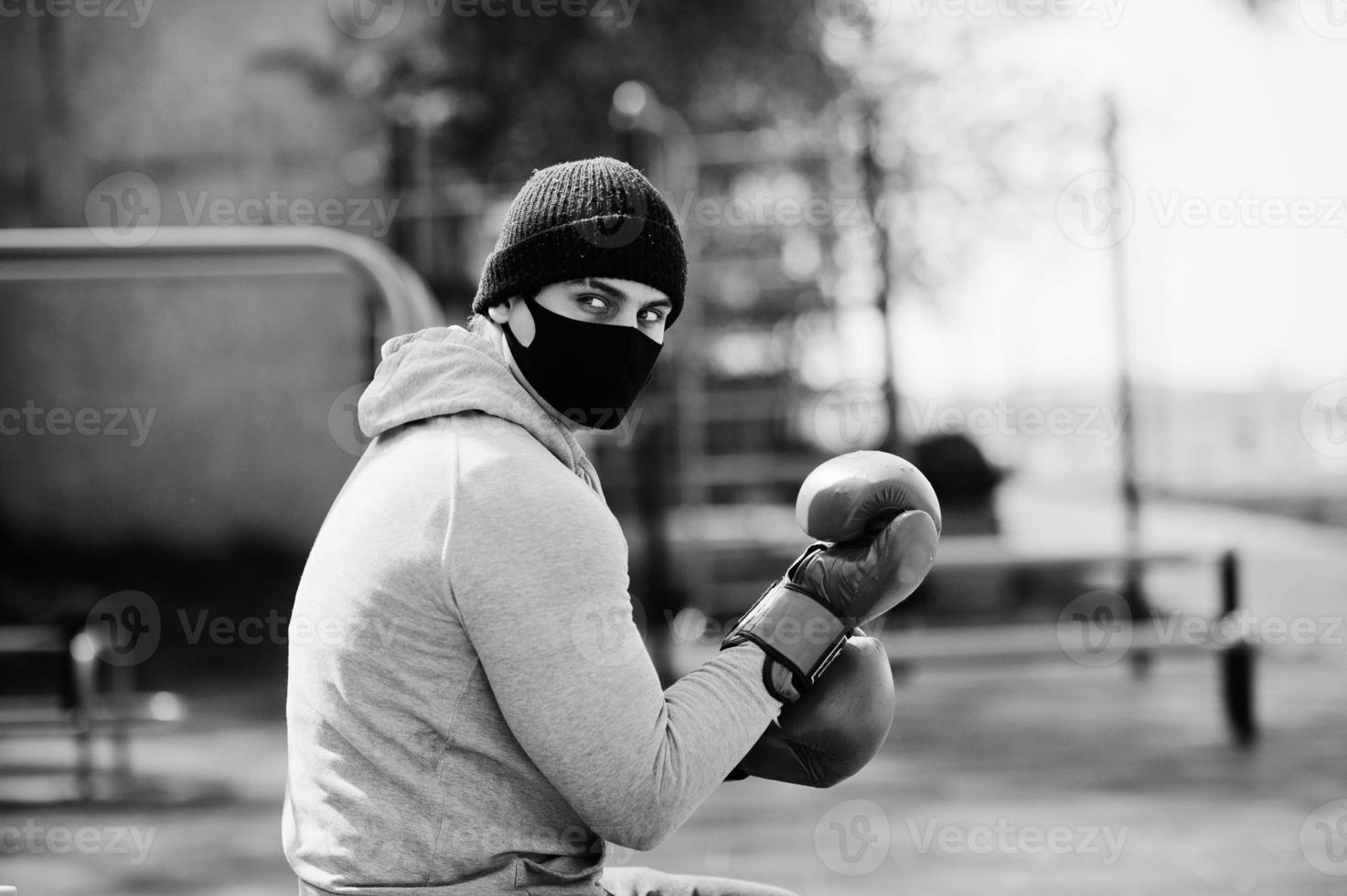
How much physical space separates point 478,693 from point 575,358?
Answer: 19.3 inches

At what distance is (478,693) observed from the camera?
1.52 m

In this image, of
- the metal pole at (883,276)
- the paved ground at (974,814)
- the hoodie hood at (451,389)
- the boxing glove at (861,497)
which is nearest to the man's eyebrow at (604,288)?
the hoodie hood at (451,389)

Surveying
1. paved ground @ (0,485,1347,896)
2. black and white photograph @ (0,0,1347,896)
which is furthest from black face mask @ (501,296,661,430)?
paved ground @ (0,485,1347,896)

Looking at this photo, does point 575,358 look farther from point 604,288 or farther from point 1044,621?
point 1044,621

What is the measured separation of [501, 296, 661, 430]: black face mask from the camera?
1.79 metres

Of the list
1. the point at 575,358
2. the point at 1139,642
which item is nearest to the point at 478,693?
the point at 575,358

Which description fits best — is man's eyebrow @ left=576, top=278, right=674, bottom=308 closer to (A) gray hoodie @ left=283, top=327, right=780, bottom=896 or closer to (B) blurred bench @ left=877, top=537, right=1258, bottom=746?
(A) gray hoodie @ left=283, top=327, right=780, bottom=896

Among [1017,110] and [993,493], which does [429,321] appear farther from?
[1017,110]

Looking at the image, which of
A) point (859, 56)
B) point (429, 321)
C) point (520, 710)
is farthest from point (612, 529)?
point (859, 56)

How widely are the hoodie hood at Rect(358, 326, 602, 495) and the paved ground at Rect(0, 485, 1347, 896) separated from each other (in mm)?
2796

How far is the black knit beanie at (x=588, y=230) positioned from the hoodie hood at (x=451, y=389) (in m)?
0.13

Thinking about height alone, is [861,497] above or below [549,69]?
below

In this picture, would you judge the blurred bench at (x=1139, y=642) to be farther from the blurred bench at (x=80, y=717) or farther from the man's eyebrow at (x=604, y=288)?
the man's eyebrow at (x=604, y=288)

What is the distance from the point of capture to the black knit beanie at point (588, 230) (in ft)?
5.61
